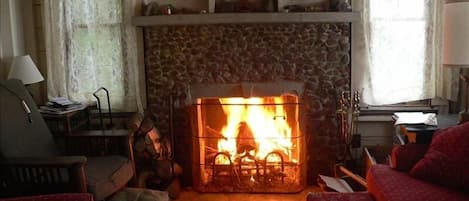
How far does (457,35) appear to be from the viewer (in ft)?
10.1

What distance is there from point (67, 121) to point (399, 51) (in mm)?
2644

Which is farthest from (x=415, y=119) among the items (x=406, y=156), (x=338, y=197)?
Answer: (x=338, y=197)

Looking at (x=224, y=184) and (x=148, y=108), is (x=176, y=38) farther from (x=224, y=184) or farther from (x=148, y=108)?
(x=224, y=184)

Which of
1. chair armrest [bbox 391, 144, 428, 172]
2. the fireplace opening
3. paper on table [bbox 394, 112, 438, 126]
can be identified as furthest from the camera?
the fireplace opening

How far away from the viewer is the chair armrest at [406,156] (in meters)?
2.85

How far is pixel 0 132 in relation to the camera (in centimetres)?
307

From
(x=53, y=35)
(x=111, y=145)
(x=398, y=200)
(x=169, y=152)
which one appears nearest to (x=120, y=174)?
(x=111, y=145)

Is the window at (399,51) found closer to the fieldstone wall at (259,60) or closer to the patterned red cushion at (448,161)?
the fieldstone wall at (259,60)

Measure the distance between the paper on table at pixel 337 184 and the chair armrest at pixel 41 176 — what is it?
5.80 ft

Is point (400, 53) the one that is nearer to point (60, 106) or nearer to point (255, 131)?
point (255, 131)

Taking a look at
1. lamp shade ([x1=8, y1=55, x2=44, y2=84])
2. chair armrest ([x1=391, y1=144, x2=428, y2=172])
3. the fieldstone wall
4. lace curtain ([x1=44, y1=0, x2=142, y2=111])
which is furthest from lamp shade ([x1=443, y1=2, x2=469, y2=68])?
lamp shade ([x1=8, y1=55, x2=44, y2=84])

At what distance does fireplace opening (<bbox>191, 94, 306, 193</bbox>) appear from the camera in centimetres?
393

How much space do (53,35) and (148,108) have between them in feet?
3.22

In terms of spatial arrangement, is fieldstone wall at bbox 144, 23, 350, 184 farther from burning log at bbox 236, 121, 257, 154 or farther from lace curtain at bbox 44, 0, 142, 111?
burning log at bbox 236, 121, 257, 154
